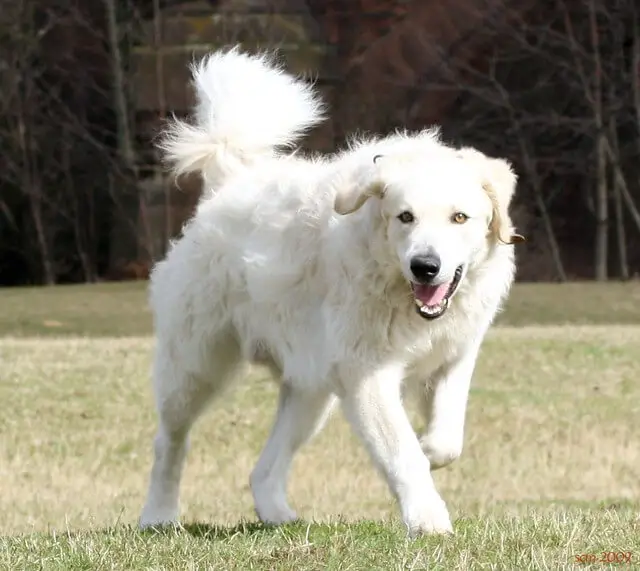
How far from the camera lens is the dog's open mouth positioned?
4473 mm

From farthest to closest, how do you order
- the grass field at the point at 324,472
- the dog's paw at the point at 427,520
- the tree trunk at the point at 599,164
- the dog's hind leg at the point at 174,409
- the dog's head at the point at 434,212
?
the tree trunk at the point at 599,164 → the dog's hind leg at the point at 174,409 → the dog's head at the point at 434,212 → the dog's paw at the point at 427,520 → the grass field at the point at 324,472

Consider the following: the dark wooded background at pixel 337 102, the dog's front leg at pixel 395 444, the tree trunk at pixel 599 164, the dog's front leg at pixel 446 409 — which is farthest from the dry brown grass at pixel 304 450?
the tree trunk at pixel 599 164

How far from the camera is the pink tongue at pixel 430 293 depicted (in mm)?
4469

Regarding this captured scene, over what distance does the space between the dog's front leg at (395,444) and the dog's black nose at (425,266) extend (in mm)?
422

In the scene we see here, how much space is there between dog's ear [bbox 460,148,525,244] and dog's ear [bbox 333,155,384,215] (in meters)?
0.35

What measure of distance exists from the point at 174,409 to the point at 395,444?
168 centimetres

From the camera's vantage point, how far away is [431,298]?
4.48 m

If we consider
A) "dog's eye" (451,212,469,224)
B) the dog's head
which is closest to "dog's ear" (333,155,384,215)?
the dog's head

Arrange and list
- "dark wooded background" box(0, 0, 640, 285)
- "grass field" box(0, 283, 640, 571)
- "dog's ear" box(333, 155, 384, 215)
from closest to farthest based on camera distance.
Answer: "grass field" box(0, 283, 640, 571)
"dog's ear" box(333, 155, 384, 215)
"dark wooded background" box(0, 0, 640, 285)

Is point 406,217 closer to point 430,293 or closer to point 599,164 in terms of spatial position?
point 430,293

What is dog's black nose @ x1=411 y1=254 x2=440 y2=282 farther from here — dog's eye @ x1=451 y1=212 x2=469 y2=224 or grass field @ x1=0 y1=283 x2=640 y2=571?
grass field @ x1=0 y1=283 x2=640 y2=571

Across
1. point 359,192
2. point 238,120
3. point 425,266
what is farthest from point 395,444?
point 238,120

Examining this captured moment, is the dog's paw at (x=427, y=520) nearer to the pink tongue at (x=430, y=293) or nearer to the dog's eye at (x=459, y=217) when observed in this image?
the pink tongue at (x=430, y=293)

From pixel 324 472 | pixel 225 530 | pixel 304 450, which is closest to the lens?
pixel 225 530
